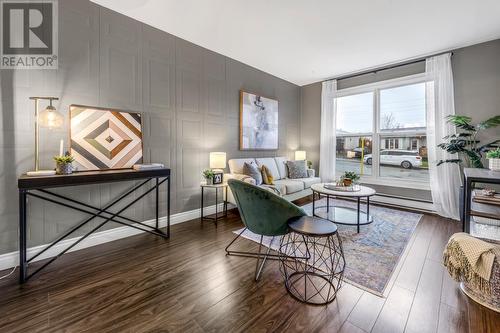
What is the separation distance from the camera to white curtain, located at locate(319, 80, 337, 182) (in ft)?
16.5

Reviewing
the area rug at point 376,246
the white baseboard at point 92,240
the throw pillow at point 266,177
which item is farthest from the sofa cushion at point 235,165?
the area rug at point 376,246

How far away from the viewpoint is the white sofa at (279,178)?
3.58 metres

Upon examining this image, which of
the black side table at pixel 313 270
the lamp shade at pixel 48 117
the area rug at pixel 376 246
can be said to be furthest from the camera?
the lamp shade at pixel 48 117

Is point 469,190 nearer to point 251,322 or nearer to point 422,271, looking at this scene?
point 422,271

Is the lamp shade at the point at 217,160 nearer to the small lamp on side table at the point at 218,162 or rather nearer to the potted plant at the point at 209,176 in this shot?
the small lamp on side table at the point at 218,162

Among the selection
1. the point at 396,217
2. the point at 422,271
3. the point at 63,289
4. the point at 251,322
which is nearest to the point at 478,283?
the point at 422,271

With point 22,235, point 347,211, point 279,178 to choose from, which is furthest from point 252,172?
point 22,235

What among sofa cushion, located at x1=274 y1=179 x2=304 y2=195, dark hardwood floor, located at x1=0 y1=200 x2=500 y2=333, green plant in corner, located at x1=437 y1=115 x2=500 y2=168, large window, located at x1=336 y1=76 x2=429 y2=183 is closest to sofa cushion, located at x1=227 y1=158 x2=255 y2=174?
sofa cushion, located at x1=274 y1=179 x2=304 y2=195

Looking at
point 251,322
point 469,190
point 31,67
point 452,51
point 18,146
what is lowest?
point 251,322

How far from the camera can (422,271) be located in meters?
2.01

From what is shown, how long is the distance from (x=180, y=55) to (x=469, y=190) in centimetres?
389

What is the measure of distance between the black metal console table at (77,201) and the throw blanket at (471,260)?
289 cm

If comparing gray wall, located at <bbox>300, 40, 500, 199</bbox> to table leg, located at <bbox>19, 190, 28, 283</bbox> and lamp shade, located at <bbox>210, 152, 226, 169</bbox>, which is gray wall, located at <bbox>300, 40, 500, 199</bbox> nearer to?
lamp shade, located at <bbox>210, 152, 226, 169</bbox>

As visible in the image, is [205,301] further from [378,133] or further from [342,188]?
[378,133]
